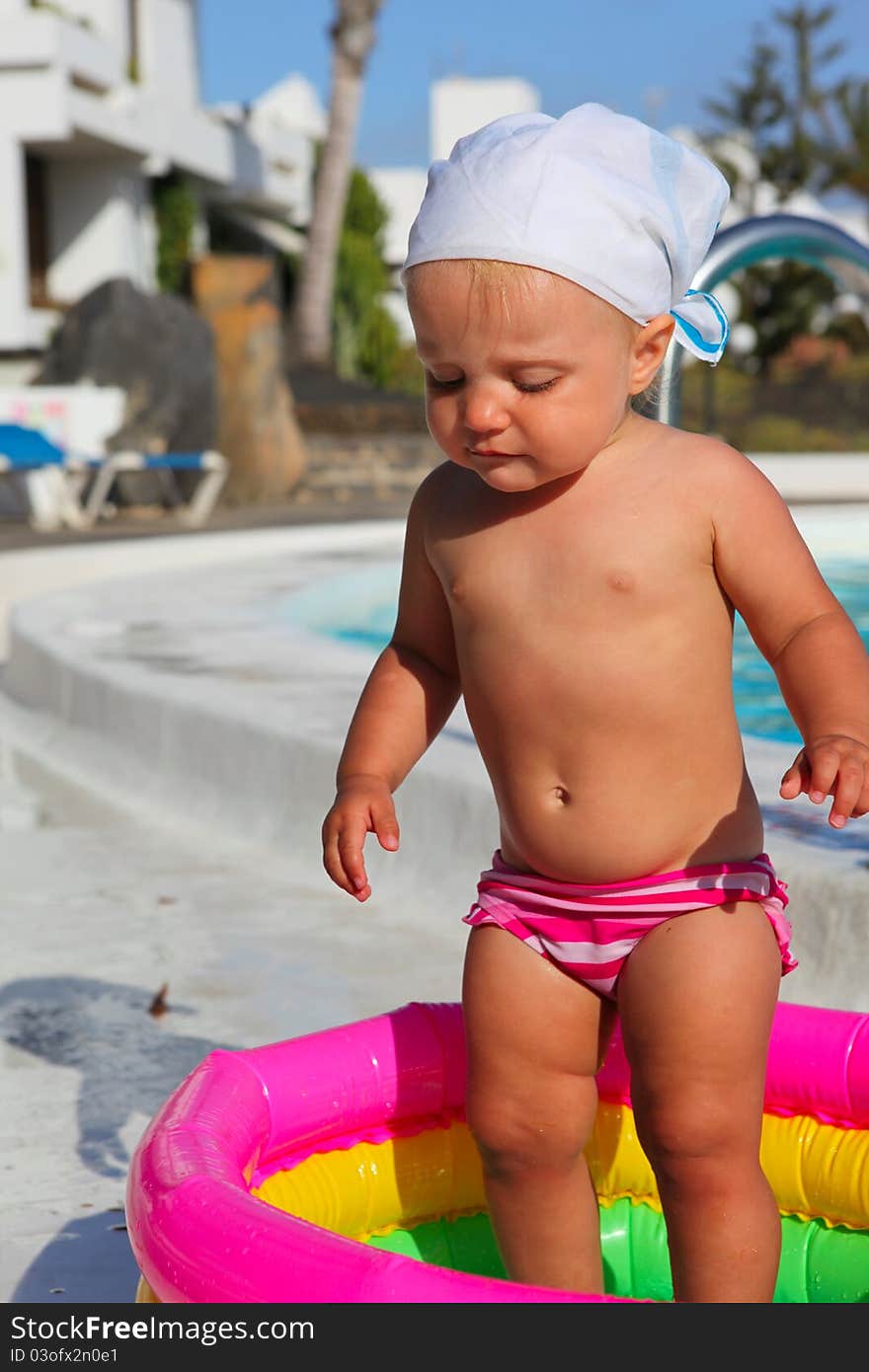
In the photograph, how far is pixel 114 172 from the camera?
23.6m

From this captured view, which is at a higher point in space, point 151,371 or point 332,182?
point 332,182

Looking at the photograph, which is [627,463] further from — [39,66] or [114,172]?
[114,172]

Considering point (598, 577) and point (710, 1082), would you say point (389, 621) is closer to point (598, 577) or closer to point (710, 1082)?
point (598, 577)

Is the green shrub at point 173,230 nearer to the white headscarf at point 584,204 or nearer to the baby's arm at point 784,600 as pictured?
the white headscarf at point 584,204

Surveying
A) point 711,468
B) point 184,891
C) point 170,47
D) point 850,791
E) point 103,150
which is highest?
point 711,468

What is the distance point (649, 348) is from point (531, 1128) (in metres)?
0.86

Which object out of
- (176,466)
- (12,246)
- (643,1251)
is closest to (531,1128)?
(643,1251)

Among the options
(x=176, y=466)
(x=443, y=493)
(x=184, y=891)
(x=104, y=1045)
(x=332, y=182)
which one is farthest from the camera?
(x=332, y=182)

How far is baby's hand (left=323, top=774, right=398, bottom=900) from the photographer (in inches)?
71.5

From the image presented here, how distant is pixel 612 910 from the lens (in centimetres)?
182

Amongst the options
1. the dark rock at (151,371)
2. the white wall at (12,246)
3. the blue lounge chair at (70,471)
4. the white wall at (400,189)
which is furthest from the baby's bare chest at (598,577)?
the white wall at (400,189)

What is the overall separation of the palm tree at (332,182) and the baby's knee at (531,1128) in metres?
21.2
